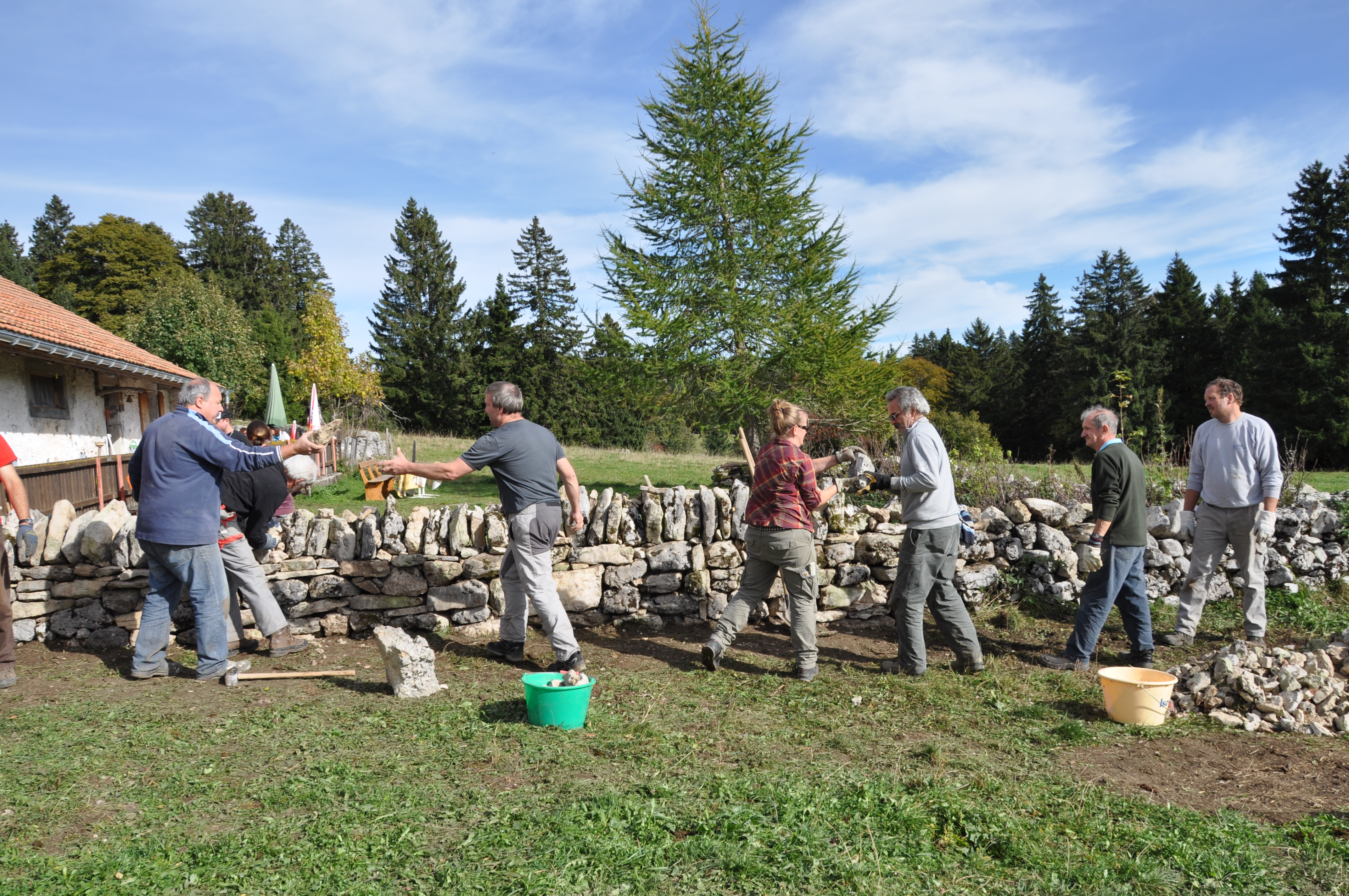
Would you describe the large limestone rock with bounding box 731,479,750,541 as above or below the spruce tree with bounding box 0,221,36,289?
below

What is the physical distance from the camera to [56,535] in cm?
571

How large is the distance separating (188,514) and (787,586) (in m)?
3.94

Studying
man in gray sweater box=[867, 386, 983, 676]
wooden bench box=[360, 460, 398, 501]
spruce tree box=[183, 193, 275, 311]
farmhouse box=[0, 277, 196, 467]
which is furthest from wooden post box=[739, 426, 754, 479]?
spruce tree box=[183, 193, 275, 311]

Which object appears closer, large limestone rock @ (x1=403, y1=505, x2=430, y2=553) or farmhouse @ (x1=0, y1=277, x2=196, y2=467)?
large limestone rock @ (x1=403, y1=505, x2=430, y2=553)

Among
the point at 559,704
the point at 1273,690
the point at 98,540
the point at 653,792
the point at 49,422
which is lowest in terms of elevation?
the point at 1273,690

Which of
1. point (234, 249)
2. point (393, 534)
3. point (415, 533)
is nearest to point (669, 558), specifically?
point (415, 533)

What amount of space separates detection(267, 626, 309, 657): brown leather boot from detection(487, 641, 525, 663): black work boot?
4.70 feet

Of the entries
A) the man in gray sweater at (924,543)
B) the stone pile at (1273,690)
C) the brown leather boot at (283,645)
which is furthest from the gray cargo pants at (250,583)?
the stone pile at (1273,690)

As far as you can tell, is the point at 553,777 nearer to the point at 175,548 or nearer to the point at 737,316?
the point at 175,548

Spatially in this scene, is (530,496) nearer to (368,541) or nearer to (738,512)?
(368,541)

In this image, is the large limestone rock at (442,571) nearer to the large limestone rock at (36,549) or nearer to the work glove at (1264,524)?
the large limestone rock at (36,549)

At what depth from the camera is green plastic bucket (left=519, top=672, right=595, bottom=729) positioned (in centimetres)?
416

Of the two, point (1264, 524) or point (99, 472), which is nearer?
point (1264, 524)

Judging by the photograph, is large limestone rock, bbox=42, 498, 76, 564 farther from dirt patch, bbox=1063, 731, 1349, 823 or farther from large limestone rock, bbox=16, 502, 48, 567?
dirt patch, bbox=1063, 731, 1349, 823
